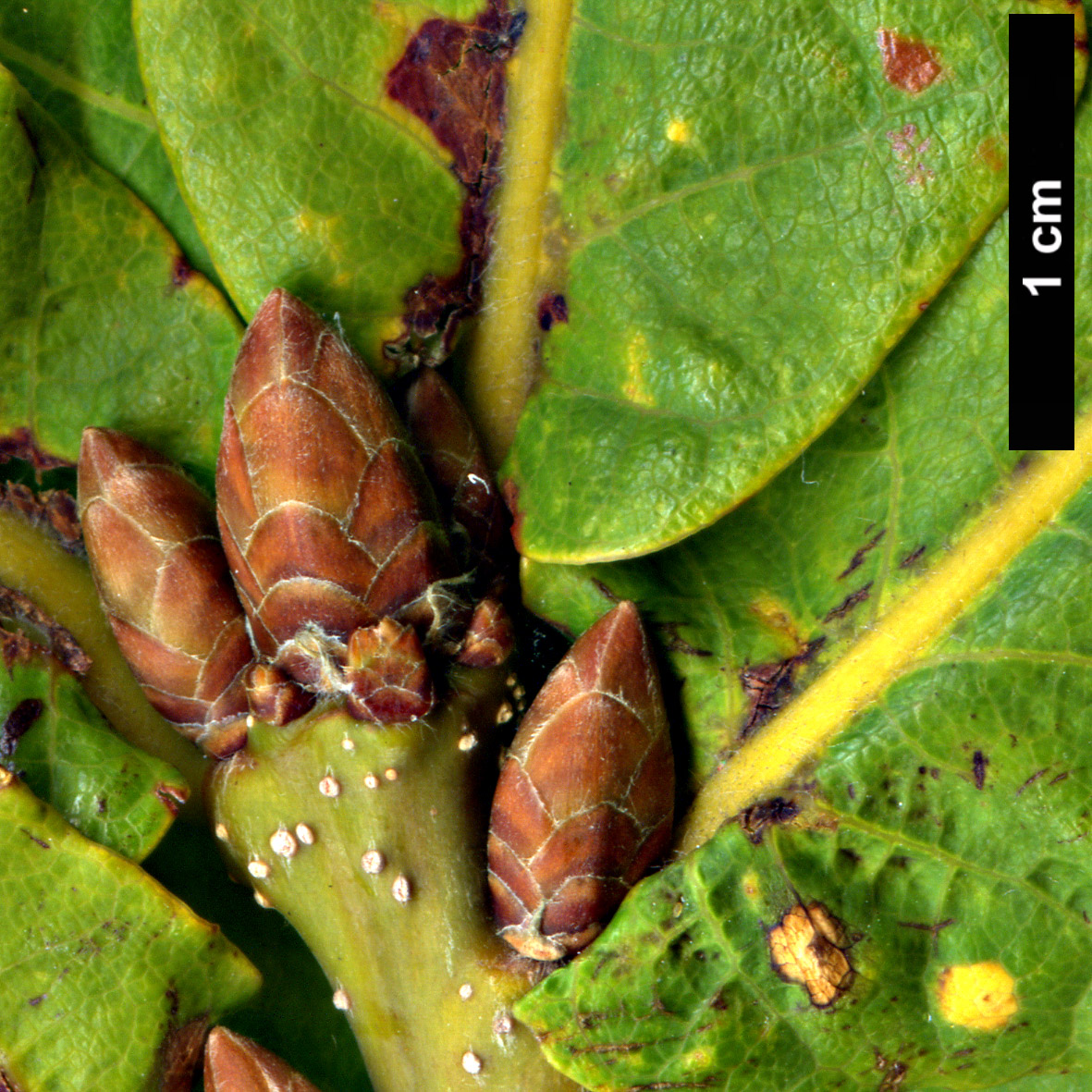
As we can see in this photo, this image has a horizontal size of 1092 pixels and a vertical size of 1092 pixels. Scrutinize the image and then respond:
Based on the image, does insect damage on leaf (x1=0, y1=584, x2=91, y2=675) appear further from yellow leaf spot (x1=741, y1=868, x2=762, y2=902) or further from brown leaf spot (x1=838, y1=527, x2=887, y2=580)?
brown leaf spot (x1=838, y1=527, x2=887, y2=580)

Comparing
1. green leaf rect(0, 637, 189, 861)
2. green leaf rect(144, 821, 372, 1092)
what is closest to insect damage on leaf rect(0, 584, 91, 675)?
green leaf rect(0, 637, 189, 861)

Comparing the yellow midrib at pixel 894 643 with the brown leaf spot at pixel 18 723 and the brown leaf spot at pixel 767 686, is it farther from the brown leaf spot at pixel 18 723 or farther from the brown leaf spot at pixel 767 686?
the brown leaf spot at pixel 18 723

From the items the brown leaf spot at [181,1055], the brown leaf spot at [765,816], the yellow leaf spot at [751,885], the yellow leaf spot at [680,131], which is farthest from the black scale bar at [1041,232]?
the brown leaf spot at [181,1055]

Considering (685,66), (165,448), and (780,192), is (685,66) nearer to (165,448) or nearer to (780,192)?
(780,192)

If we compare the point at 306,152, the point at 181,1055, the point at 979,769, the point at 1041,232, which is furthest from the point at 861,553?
the point at 181,1055

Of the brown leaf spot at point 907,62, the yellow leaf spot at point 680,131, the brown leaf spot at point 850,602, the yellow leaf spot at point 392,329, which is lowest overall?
the brown leaf spot at point 850,602

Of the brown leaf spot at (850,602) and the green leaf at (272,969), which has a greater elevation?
the brown leaf spot at (850,602)

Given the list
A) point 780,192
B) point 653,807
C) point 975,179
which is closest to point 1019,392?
→ point 975,179
